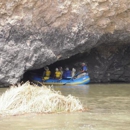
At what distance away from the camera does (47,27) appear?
17.8m

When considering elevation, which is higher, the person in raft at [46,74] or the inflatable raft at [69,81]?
the person in raft at [46,74]

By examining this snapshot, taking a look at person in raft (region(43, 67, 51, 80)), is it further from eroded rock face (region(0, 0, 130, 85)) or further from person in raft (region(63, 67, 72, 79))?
eroded rock face (region(0, 0, 130, 85))

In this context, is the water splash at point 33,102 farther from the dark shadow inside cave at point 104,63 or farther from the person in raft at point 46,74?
the dark shadow inside cave at point 104,63

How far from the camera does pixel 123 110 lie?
401 inches

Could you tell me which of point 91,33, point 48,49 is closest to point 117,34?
point 91,33

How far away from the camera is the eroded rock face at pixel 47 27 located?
17.2 meters

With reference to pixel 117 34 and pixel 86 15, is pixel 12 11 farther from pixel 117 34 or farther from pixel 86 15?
pixel 117 34

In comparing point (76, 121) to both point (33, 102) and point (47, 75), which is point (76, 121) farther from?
point (47, 75)

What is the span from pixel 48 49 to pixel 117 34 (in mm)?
3415

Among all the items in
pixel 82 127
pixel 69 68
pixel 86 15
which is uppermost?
pixel 86 15

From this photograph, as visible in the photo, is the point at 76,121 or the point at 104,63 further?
the point at 104,63

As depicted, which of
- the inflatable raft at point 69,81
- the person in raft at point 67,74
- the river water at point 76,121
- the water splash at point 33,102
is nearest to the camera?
the river water at point 76,121

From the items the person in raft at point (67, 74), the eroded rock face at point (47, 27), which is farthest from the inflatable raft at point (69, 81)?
the eroded rock face at point (47, 27)

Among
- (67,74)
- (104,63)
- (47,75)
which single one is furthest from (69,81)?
(104,63)
